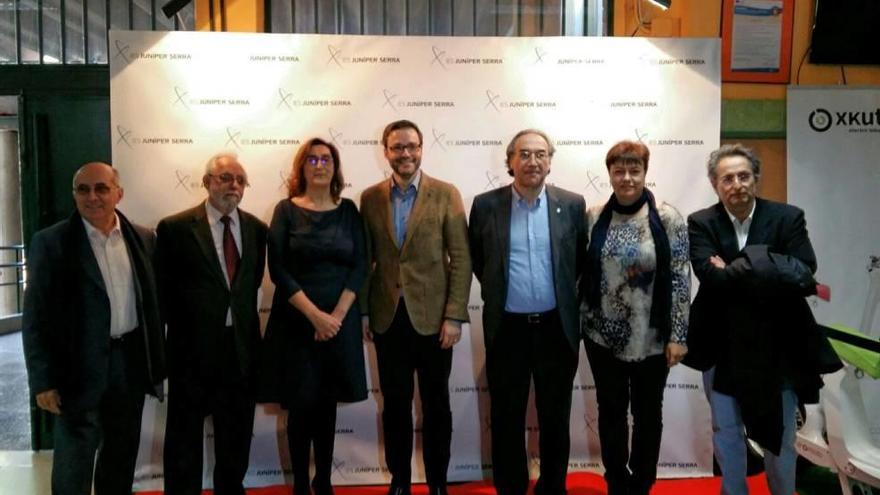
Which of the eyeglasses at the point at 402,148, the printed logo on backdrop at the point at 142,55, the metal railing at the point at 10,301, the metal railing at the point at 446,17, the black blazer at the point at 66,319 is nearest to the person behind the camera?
the black blazer at the point at 66,319

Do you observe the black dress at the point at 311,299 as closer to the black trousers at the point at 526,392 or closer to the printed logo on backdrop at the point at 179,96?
the black trousers at the point at 526,392

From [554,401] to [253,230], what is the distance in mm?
1504

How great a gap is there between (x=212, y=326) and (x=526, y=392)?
53.4 inches

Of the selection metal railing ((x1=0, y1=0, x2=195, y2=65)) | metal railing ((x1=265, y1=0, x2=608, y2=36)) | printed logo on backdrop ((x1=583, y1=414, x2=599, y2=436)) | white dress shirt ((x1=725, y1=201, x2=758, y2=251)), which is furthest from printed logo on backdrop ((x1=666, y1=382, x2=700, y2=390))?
metal railing ((x1=0, y1=0, x2=195, y2=65))

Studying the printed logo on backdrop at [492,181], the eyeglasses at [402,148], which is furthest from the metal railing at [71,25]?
the printed logo on backdrop at [492,181]

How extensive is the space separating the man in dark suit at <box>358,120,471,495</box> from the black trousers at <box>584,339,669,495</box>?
2.09ft

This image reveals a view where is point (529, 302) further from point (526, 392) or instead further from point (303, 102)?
point (303, 102)

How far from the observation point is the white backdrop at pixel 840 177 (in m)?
3.53

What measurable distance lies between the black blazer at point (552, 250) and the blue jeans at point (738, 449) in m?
0.62

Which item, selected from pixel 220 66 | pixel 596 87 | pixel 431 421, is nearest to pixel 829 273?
pixel 596 87

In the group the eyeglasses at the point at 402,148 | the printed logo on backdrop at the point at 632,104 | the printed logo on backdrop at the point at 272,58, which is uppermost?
the printed logo on backdrop at the point at 272,58

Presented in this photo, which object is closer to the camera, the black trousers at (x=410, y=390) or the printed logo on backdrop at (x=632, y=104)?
the black trousers at (x=410, y=390)

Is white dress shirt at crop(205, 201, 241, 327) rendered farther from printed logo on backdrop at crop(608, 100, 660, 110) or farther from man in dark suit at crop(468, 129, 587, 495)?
printed logo on backdrop at crop(608, 100, 660, 110)

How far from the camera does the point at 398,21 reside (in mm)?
3848
